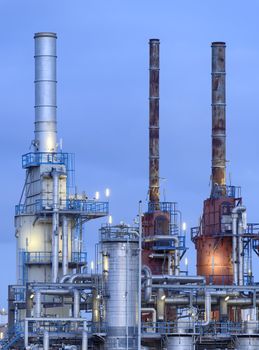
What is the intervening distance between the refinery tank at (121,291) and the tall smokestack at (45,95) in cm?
1527

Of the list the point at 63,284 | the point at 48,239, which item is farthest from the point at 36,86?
the point at 63,284

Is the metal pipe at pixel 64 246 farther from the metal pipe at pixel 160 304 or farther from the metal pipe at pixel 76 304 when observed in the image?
the metal pipe at pixel 76 304

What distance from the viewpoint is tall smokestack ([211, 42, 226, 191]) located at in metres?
116

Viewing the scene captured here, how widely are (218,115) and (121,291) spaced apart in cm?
2512

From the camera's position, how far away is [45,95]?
358 feet

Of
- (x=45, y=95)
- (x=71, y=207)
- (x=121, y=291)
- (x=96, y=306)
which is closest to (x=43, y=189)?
(x=71, y=207)

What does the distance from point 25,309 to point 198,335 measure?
1063 cm

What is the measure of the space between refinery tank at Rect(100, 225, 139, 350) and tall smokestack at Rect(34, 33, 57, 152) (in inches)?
601

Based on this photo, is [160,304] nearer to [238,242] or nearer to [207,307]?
[207,307]

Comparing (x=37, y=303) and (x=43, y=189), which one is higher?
(x=43, y=189)

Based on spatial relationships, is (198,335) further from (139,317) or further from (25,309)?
(25,309)

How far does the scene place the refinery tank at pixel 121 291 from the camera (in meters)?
94.1

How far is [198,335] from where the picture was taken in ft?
314

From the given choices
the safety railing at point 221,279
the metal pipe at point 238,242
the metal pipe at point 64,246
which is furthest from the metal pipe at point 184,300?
the safety railing at point 221,279
